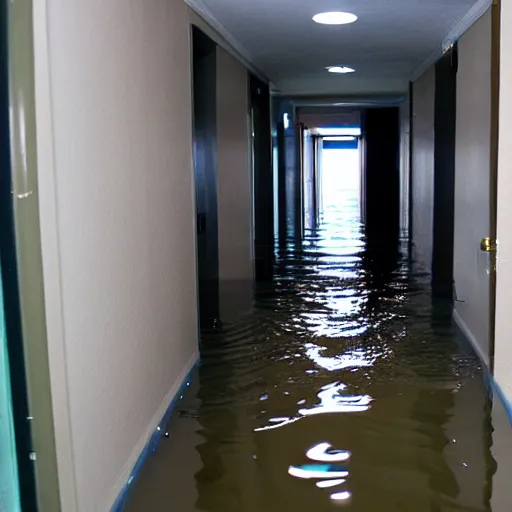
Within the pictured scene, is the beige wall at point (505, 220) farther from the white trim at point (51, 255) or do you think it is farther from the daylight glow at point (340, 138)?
the daylight glow at point (340, 138)

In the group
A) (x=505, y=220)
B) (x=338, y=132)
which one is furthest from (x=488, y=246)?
(x=338, y=132)

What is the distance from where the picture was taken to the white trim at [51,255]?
5.63 feet

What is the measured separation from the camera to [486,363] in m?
3.73

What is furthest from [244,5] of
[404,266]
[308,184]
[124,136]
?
[308,184]

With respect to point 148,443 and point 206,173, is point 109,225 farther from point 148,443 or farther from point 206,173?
point 206,173

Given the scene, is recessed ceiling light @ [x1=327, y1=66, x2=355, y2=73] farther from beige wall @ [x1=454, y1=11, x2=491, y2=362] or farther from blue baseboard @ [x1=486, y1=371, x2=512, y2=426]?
blue baseboard @ [x1=486, y1=371, x2=512, y2=426]

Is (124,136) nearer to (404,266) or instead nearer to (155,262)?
(155,262)

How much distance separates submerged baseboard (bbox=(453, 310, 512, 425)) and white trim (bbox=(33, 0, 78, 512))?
1961 mm

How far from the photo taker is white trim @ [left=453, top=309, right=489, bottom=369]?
3.80 meters

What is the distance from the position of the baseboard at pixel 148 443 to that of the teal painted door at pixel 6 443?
0.57 meters

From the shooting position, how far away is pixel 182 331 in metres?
3.59

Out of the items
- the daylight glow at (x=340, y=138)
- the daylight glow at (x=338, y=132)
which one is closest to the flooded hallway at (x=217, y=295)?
the daylight glow at (x=338, y=132)

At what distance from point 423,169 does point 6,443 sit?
6.30 meters

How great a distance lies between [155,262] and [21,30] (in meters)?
1.48
